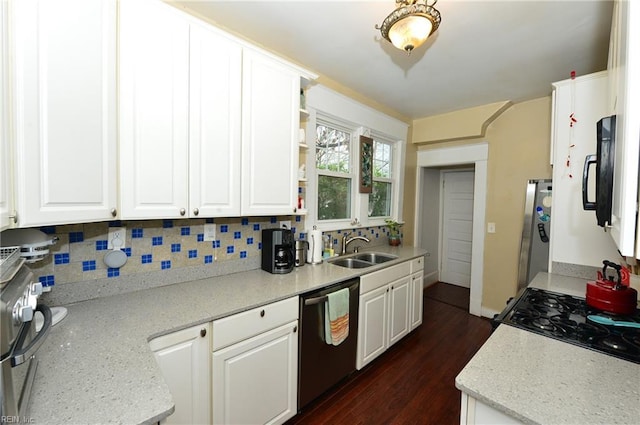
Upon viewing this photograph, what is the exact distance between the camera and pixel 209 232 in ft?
5.99

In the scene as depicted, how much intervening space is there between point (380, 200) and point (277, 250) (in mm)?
1936

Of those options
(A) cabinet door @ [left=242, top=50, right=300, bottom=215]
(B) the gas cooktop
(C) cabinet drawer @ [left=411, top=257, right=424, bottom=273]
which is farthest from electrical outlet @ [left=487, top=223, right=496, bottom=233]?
(A) cabinet door @ [left=242, top=50, right=300, bottom=215]

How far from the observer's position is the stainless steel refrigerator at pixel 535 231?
2742 mm

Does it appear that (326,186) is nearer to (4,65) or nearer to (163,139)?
(163,139)

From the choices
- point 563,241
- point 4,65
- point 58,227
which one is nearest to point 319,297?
point 58,227

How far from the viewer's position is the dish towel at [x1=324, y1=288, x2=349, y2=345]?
1.76m

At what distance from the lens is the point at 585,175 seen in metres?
1.23

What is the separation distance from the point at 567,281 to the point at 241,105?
2566 mm

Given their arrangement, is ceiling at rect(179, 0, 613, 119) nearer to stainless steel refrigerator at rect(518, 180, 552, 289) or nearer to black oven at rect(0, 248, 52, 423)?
stainless steel refrigerator at rect(518, 180, 552, 289)

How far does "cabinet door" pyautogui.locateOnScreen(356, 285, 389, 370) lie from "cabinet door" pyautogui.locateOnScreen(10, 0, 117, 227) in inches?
72.0

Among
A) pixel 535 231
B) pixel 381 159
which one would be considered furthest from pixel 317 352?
pixel 535 231

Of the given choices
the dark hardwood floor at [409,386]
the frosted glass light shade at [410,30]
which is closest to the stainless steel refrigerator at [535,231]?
the dark hardwood floor at [409,386]

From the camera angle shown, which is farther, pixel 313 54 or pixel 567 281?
pixel 313 54

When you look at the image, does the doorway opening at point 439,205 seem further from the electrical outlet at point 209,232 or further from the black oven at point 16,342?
the black oven at point 16,342
